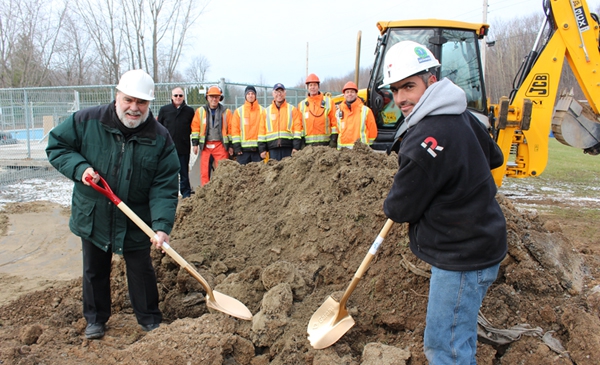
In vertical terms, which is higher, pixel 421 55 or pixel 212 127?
pixel 421 55

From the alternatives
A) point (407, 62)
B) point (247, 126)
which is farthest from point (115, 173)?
point (247, 126)

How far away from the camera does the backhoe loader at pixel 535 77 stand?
6.39 metres

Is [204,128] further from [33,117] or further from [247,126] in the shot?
[33,117]

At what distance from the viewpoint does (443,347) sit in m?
2.34

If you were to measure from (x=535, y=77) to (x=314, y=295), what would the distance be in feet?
16.7

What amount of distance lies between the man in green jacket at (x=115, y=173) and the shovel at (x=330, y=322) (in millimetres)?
1241

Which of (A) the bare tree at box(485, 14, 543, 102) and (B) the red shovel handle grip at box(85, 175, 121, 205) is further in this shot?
(A) the bare tree at box(485, 14, 543, 102)

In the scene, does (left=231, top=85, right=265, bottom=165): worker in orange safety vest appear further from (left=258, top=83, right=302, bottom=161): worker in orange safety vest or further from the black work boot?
the black work boot

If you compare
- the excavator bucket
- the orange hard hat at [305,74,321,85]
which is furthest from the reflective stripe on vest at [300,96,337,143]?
the excavator bucket

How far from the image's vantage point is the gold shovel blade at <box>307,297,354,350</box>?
2996 millimetres

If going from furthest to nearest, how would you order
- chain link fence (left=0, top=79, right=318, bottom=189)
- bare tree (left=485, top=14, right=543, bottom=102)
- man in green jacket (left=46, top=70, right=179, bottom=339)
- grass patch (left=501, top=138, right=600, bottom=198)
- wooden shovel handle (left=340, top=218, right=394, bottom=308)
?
bare tree (left=485, top=14, right=543, bottom=102) → chain link fence (left=0, top=79, right=318, bottom=189) → grass patch (left=501, top=138, right=600, bottom=198) → man in green jacket (left=46, top=70, right=179, bottom=339) → wooden shovel handle (left=340, top=218, right=394, bottom=308)

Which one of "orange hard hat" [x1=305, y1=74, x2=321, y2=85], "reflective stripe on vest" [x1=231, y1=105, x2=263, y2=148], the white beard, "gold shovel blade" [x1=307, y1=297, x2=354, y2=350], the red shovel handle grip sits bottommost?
"gold shovel blade" [x1=307, y1=297, x2=354, y2=350]

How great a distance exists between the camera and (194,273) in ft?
11.2

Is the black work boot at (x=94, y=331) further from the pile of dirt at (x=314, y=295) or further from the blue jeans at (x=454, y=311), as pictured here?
the blue jeans at (x=454, y=311)
